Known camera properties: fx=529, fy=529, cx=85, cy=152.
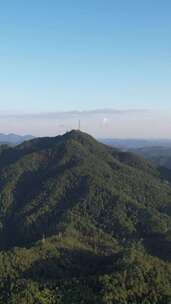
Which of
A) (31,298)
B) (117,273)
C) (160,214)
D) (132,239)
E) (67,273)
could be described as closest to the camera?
(31,298)

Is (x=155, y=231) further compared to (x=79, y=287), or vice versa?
(x=155, y=231)

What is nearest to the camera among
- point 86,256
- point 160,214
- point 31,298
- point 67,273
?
point 31,298

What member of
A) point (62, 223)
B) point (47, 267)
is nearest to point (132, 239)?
point (62, 223)

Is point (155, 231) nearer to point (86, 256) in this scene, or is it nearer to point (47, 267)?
point (86, 256)

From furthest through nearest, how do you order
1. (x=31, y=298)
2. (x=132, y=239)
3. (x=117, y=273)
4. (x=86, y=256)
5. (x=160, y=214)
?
1. (x=160, y=214)
2. (x=132, y=239)
3. (x=86, y=256)
4. (x=117, y=273)
5. (x=31, y=298)

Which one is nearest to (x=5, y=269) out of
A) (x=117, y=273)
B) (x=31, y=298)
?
(x=31, y=298)

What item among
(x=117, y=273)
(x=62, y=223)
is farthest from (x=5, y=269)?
(x=62, y=223)

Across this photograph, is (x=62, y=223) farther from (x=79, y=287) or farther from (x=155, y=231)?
(x=79, y=287)

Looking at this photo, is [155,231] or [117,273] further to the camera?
[155,231]

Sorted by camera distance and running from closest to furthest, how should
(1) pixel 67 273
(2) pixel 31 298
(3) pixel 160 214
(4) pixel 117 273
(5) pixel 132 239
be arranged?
(2) pixel 31 298 < (4) pixel 117 273 < (1) pixel 67 273 < (5) pixel 132 239 < (3) pixel 160 214
